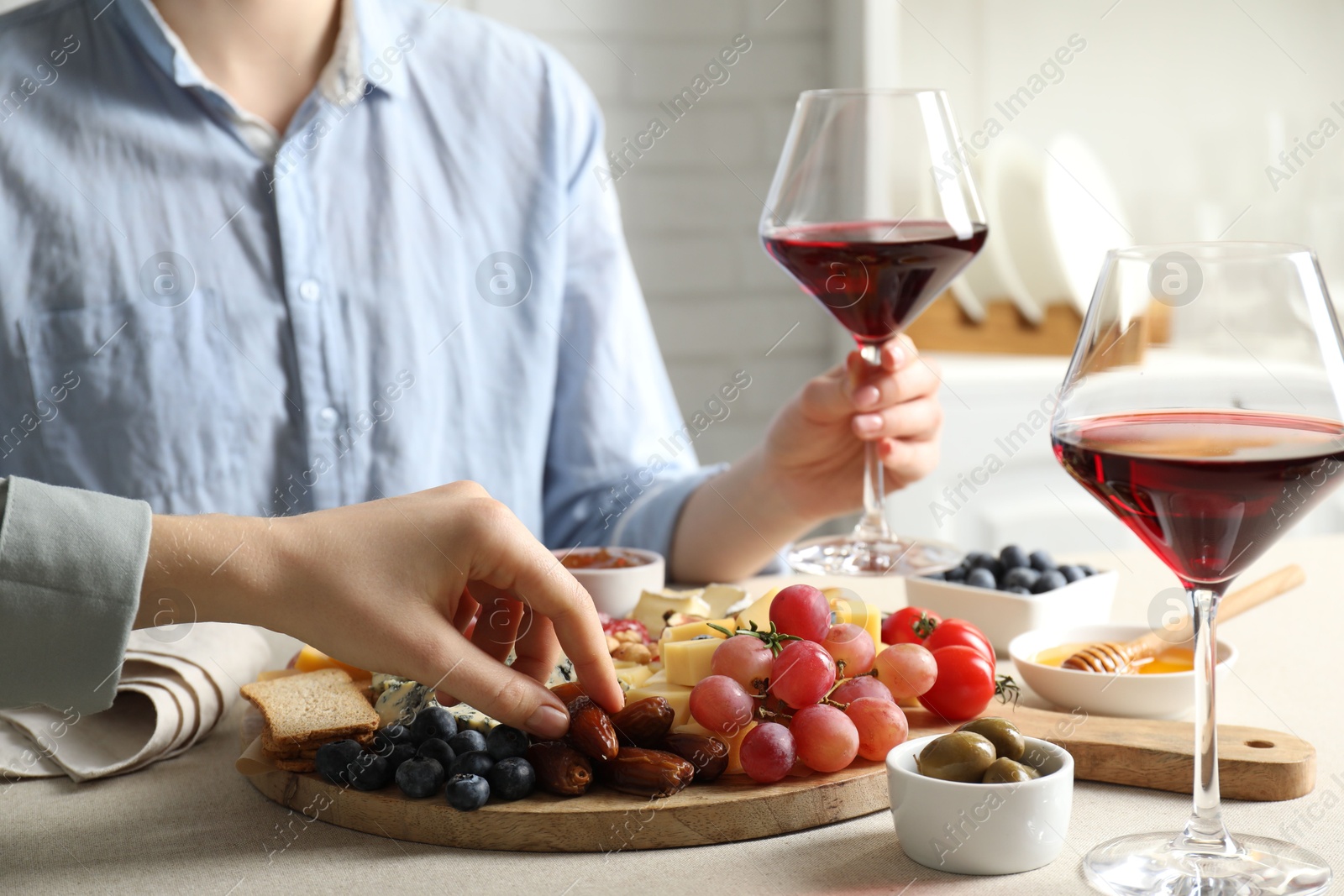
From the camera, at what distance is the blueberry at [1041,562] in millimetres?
1017

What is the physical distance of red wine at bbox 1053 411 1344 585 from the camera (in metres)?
0.54

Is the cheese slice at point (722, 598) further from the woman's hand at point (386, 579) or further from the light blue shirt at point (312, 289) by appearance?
the light blue shirt at point (312, 289)

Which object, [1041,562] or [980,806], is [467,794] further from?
[1041,562]

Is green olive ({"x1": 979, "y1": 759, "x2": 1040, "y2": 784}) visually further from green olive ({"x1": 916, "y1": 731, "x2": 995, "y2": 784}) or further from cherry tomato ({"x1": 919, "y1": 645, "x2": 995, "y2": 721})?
cherry tomato ({"x1": 919, "y1": 645, "x2": 995, "y2": 721})

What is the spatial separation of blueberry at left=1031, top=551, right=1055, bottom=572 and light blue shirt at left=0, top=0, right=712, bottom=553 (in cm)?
48

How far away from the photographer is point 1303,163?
2.69 m

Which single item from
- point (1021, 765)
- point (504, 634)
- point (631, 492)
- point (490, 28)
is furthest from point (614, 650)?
point (490, 28)

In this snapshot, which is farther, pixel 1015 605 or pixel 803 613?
pixel 1015 605

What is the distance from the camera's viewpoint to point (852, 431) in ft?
4.08

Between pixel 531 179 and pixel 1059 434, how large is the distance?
3.59ft

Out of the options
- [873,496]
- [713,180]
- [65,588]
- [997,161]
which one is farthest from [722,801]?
[997,161]

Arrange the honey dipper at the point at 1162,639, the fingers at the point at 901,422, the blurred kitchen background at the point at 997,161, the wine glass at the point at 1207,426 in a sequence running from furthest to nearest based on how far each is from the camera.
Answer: the blurred kitchen background at the point at 997,161
the fingers at the point at 901,422
the honey dipper at the point at 1162,639
the wine glass at the point at 1207,426

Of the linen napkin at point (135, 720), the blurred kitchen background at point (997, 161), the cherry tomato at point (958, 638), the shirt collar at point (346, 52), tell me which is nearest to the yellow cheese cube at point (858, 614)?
the cherry tomato at point (958, 638)

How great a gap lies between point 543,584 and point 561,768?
10 centimetres
